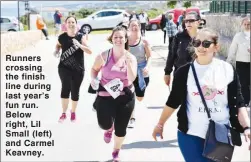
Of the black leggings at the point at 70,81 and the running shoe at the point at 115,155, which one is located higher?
the black leggings at the point at 70,81

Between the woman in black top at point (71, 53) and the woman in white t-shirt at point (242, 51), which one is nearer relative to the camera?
the woman in black top at point (71, 53)

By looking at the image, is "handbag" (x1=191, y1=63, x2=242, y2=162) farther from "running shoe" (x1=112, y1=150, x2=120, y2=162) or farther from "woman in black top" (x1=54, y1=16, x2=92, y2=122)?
"woman in black top" (x1=54, y1=16, x2=92, y2=122)

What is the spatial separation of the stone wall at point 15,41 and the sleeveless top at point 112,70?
1163 centimetres

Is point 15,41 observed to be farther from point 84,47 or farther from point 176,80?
point 176,80

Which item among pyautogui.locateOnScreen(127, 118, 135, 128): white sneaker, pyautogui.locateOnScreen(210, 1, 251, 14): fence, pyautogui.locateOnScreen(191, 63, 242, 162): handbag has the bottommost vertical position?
pyautogui.locateOnScreen(127, 118, 135, 128): white sneaker

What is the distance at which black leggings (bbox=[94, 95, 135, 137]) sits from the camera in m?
5.80

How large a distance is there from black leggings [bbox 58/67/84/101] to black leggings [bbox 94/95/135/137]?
1.92 metres

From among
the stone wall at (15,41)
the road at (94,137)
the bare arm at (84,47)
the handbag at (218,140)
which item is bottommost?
the road at (94,137)

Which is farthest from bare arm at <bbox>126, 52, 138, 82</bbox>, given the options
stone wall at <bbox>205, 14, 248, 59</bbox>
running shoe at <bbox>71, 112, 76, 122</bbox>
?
stone wall at <bbox>205, 14, 248, 59</bbox>

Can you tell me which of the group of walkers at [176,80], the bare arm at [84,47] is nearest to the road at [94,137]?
the group of walkers at [176,80]

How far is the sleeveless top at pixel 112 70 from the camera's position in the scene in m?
5.81

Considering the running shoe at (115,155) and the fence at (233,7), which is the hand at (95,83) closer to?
the running shoe at (115,155)

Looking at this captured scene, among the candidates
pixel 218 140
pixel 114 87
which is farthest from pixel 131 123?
pixel 218 140

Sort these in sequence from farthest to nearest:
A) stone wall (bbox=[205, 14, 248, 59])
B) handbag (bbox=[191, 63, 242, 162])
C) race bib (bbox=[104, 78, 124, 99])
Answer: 1. stone wall (bbox=[205, 14, 248, 59])
2. race bib (bbox=[104, 78, 124, 99])
3. handbag (bbox=[191, 63, 242, 162])
